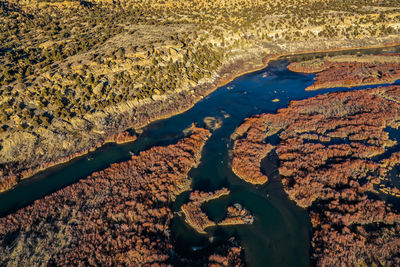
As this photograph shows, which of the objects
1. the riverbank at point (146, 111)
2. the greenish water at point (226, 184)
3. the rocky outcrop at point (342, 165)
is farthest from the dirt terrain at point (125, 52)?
the rocky outcrop at point (342, 165)

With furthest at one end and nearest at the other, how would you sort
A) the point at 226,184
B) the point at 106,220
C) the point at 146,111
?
the point at 146,111 < the point at 226,184 < the point at 106,220

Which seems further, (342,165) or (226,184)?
(226,184)

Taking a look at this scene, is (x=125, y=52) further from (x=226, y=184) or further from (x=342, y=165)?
(x=342, y=165)

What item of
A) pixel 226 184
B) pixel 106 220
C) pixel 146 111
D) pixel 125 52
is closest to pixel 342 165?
pixel 226 184

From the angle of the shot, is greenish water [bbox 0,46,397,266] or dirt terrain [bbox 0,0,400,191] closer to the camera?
greenish water [bbox 0,46,397,266]

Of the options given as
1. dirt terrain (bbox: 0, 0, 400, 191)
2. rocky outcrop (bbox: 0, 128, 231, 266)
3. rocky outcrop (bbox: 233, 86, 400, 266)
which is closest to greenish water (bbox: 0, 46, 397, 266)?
rocky outcrop (bbox: 233, 86, 400, 266)

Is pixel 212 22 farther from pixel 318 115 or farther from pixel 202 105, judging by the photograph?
pixel 318 115

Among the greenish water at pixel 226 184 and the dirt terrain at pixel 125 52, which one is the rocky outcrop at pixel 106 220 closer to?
the greenish water at pixel 226 184

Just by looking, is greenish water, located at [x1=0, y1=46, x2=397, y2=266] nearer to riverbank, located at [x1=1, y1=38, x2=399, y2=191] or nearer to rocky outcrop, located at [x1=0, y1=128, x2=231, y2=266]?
riverbank, located at [x1=1, y1=38, x2=399, y2=191]
